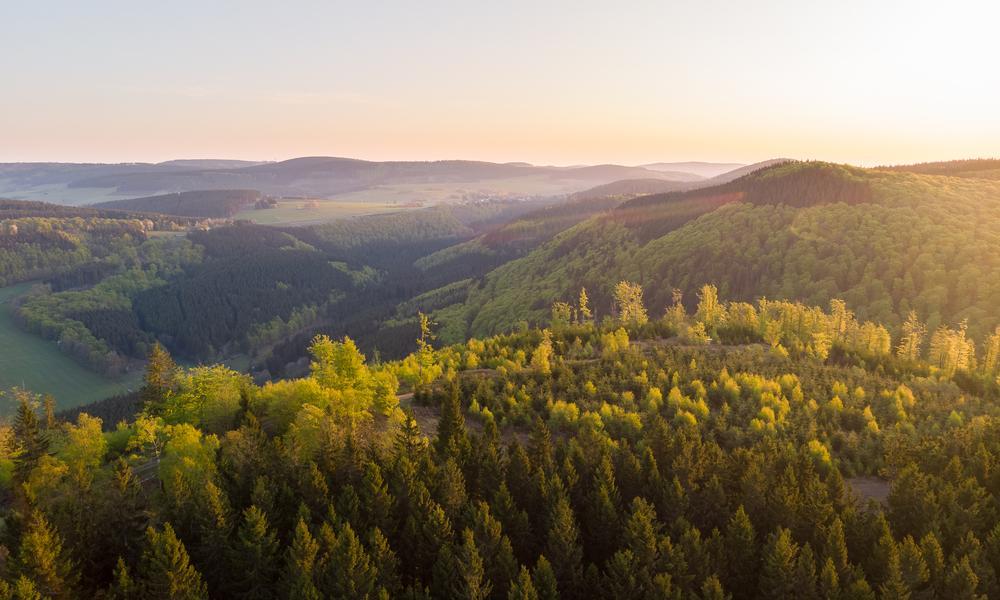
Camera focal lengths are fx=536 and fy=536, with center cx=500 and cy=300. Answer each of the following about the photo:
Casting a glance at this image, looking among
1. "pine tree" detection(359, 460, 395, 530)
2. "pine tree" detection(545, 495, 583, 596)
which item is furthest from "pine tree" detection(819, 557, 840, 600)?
"pine tree" detection(359, 460, 395, 530)

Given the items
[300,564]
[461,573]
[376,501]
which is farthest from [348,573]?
[376,501]

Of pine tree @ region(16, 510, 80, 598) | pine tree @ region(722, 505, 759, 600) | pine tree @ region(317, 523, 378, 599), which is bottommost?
pine tree @ region(722, 505, 759, 600)

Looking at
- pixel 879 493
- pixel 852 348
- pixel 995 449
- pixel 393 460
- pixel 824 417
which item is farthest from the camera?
pixel 852 348

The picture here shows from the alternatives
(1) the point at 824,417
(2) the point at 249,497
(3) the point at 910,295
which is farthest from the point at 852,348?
(2) the point at 249,497

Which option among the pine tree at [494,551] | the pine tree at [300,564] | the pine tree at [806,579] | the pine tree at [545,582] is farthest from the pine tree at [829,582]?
the pine tree at [300,564]

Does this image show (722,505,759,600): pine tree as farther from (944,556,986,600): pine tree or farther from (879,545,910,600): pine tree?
(944,556,986,600): pine tree

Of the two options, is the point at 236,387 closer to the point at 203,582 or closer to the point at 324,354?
the point at 324,354

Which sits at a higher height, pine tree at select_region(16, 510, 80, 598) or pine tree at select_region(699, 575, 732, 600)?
pine tree at select_region(16, 510, 80, 598)
